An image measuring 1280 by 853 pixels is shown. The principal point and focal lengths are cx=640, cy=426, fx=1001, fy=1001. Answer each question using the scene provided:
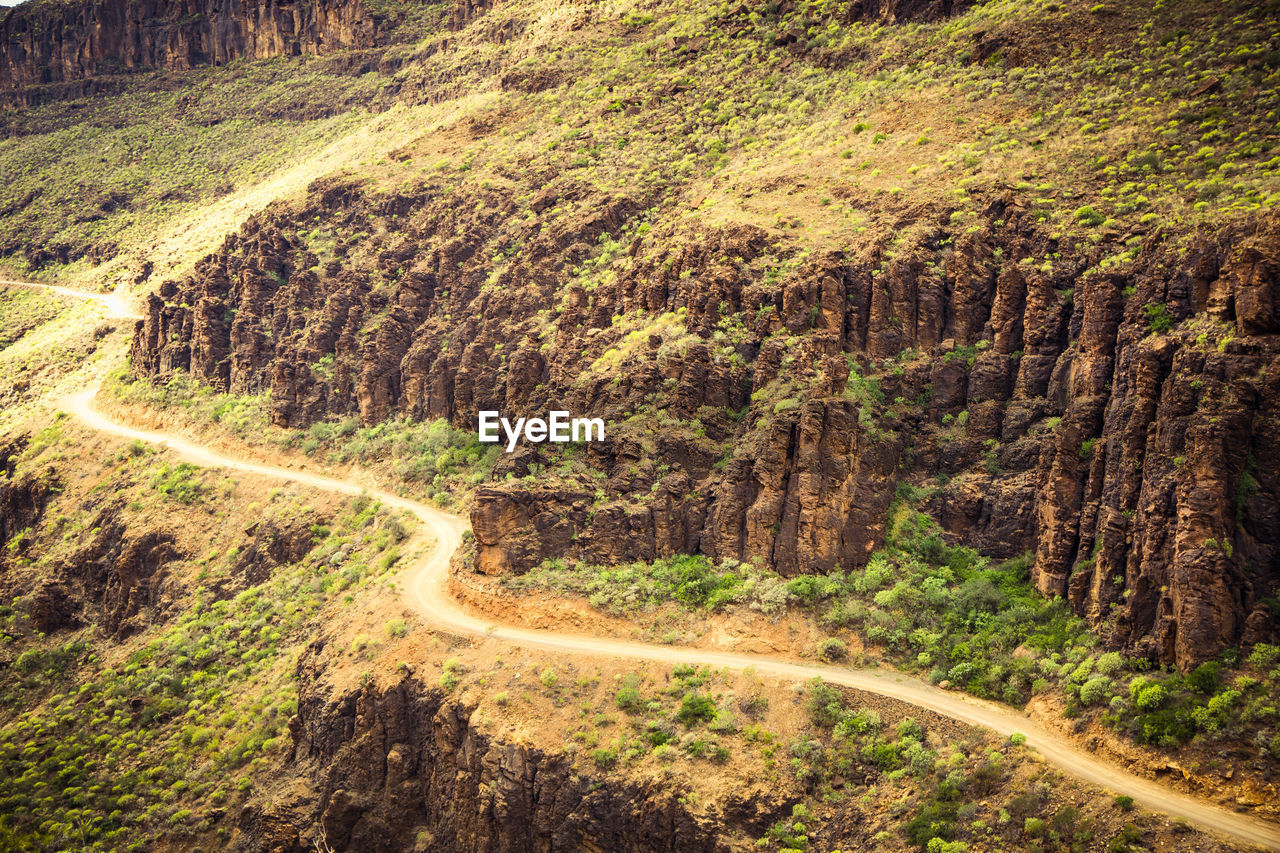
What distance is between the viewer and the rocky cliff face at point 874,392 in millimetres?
42062

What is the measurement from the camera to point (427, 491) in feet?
245

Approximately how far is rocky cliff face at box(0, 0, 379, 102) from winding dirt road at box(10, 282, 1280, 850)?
105152mm

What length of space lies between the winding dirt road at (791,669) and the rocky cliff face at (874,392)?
461 centimetres

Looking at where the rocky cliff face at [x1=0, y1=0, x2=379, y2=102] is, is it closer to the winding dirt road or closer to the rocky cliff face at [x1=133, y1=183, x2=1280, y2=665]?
the rocky cliff face at [x1=133, y1=183, x2=1280, y2=665]

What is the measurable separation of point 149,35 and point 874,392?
169 m

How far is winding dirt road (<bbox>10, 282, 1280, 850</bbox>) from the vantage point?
119 feet

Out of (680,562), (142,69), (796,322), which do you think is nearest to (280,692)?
(680,562)

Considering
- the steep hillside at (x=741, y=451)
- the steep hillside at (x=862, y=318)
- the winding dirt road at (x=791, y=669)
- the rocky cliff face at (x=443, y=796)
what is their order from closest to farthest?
the winding dirt road at (x=791, y=669), the steep hillside at (x=741, y=451), the steep hillside at (x=862, y=318), the rocky cliff face at (x=443, y=796)

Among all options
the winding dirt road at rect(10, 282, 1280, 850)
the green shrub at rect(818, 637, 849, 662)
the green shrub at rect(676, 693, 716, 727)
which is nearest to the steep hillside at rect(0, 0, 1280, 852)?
the green shrub at rect(676, 693, 716, 727)

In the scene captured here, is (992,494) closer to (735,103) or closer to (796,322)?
(796,322)
